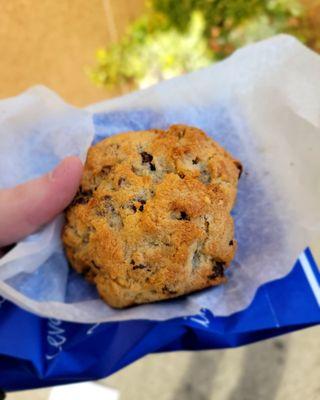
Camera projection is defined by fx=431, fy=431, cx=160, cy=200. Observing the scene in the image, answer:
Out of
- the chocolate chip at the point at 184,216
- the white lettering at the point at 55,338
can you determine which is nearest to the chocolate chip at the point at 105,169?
the chocolate chip at the point at 184,216

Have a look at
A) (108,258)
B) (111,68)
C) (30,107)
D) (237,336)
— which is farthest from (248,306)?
(111,68)

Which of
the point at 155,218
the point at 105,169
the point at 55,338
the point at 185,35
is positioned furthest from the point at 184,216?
the point at 185,35

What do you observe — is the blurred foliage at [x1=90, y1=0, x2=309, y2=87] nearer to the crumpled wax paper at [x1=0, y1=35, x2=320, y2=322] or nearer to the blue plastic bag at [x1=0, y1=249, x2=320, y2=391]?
the crumpled wax paper at [x1=0, y1=35, x2=320, y2=322]

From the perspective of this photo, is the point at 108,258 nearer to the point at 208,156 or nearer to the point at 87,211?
the point at 87,211

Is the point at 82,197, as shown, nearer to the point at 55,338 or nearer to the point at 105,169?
the point at 105,169

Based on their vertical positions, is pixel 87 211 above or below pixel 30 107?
below

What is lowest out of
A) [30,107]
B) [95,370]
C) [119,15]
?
[95,370]
